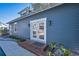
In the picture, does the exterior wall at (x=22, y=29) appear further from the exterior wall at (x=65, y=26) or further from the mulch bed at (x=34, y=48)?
the exterior wall at (x=65, y=26)

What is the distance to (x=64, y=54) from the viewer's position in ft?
13.1

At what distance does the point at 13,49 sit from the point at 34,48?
44cm

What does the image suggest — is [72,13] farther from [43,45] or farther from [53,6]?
[43,45]

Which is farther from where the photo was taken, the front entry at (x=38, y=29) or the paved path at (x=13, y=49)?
the front entry at (x=38, y=29)

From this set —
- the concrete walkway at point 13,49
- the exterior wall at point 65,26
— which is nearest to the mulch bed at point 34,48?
the concrete walkway at point 13,49

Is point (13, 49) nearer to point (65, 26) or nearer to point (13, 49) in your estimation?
point (13, 49)

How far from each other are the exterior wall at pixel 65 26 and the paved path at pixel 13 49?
0.55 meters

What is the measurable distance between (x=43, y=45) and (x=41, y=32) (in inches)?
11.0

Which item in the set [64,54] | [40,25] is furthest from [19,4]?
[64,54]

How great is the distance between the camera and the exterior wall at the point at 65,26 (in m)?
4.07

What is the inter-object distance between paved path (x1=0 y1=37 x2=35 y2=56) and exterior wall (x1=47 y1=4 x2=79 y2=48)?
55cm

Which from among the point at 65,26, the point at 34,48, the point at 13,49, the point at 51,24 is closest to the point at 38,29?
the point at 51,24

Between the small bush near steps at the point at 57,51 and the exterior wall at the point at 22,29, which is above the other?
the exterior wall at the point at 22,29

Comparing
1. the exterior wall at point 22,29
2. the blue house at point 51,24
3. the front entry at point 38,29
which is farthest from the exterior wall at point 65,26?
the exterior wall at point 22,29
